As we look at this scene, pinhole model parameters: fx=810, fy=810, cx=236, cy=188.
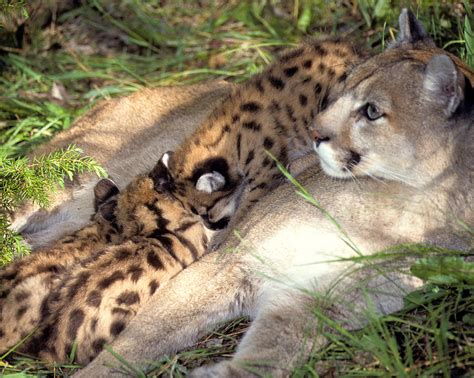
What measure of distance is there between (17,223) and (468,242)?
10.4 ft

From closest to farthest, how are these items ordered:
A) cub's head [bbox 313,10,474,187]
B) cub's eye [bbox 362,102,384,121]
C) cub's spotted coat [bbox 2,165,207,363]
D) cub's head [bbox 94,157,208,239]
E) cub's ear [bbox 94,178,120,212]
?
cub's head [bbox 313,10,474,187]
cub's eye [bbox 362,102,384,121]
cub's spotted coat [bbox 2,165,207,363]
cub's head [bbox 94,157,208,239]
cub's ear [bbox 94,178,120,212]

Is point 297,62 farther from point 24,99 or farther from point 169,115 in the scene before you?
point 24,99

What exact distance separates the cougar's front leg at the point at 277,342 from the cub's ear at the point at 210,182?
1.01m

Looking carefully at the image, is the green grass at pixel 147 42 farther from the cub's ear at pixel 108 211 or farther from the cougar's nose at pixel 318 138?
the cougar's nose at pixel 318 138

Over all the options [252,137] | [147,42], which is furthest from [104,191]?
[147,42]

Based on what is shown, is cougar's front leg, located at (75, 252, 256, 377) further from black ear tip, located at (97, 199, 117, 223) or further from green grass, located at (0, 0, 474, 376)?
green grass, located at (0, 0, 474, 376)

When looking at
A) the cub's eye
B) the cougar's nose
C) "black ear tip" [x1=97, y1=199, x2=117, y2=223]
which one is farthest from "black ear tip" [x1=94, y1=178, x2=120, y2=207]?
the cub's eye

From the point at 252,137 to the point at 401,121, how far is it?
49.7 inches

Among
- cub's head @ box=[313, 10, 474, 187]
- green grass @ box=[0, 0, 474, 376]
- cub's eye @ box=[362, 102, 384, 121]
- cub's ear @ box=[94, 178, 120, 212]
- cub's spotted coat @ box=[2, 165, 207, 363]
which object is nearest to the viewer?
cub's head @ box=[313, 10, 474, 187]

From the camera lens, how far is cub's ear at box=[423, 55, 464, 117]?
4.04m

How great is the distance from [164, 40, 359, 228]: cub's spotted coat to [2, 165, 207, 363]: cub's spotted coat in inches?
11.3

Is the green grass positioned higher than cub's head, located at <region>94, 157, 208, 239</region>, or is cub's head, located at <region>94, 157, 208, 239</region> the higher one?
the green grass

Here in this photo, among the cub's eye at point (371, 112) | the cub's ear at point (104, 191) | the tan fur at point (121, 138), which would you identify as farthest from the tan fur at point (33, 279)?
the cub's eye at point (371, 112)

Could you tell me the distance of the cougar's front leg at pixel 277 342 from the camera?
3.99 m
